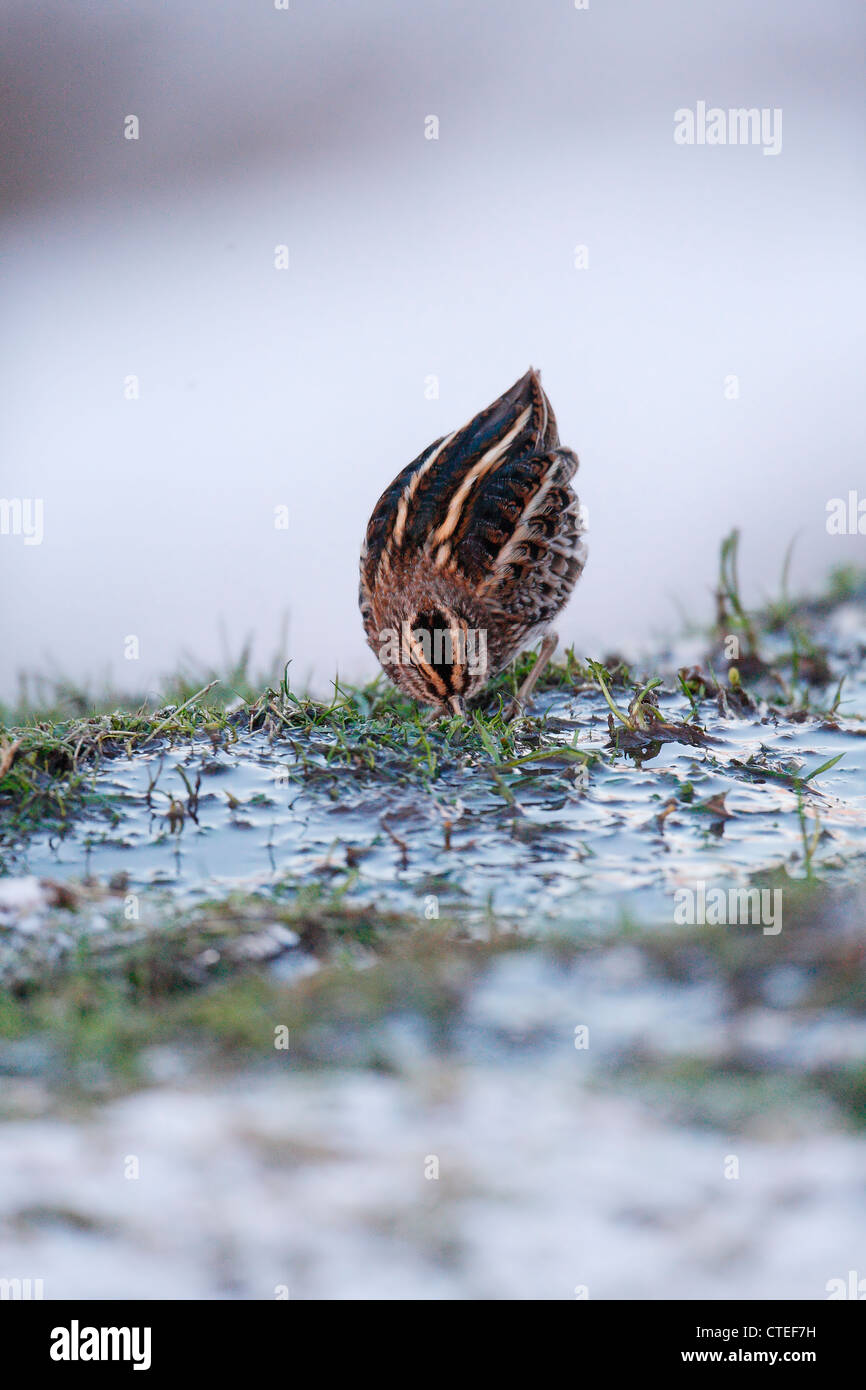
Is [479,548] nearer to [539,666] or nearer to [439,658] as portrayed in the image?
[539,666]

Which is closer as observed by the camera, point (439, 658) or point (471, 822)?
point (471, 822)

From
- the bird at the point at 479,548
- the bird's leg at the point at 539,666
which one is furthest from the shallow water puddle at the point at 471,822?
the bird at the point at 479,548

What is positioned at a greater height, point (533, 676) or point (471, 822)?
point (533, 676)

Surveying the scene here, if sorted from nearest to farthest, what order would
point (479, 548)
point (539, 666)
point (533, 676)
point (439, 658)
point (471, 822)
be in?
point (471, 822) < point (439, 658) < point (479, 548) < point (533, 676) < point (539, 666)

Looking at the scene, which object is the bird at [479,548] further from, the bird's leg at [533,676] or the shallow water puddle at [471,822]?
the shallow water puddle at [471,822]

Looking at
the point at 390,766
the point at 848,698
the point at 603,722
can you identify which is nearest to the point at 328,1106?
the point at 390,766

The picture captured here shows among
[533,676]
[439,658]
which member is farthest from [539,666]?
[439,658]
